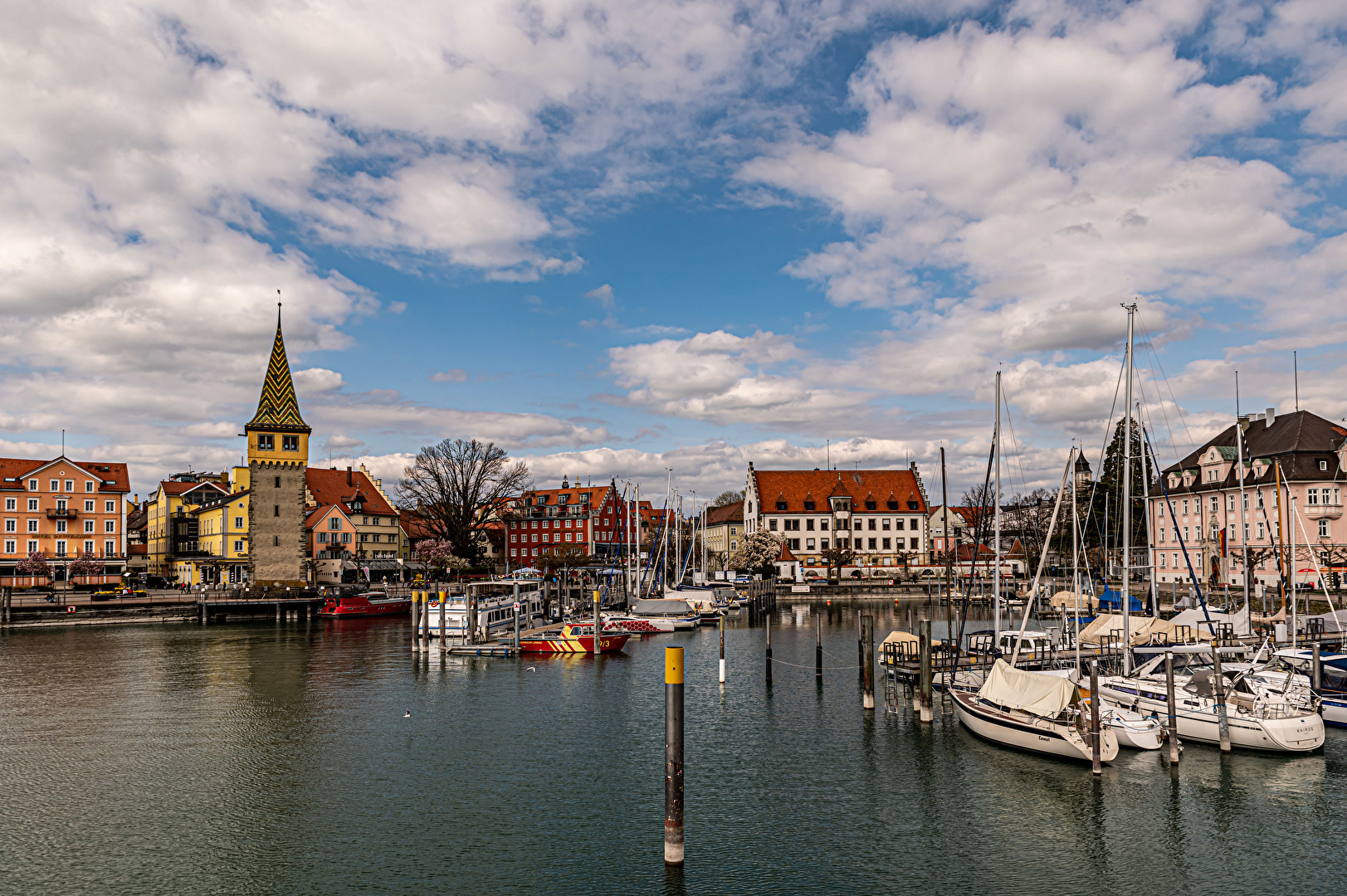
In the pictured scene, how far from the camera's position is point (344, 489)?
A: 138625 millimetres

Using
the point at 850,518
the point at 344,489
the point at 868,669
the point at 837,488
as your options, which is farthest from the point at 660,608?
the point at 344,489

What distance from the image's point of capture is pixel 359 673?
53219mm

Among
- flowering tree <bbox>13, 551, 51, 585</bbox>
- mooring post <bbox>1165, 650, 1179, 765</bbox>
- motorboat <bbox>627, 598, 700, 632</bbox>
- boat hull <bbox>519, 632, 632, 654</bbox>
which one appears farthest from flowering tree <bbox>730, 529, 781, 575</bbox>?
mooring post <bbox>1165, 650, 1179, 765</bbox>

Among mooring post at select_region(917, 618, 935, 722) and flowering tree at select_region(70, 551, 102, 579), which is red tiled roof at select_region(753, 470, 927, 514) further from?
mooring post at select_region(917, 618, 935, 722)

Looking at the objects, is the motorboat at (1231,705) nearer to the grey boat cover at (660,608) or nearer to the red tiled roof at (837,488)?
the grey boat cover at (660,608)

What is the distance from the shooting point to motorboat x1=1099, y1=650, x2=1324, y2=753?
3055 centimetres

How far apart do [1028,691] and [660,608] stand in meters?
48.8

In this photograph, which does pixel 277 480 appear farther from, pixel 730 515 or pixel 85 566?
pixel 730 515

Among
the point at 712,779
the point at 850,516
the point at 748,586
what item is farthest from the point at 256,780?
the point at 850,516

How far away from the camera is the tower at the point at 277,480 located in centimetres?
10450

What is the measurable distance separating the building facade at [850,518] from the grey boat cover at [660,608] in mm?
62064

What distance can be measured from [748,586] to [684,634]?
31.1m

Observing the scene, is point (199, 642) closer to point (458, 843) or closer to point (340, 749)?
point (340, 749)

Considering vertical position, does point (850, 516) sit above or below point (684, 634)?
above
